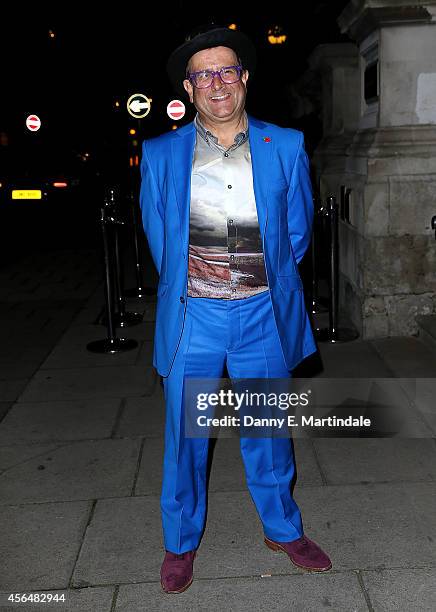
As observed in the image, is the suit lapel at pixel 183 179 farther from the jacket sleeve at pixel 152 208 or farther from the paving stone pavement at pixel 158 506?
the paving stone pavement at pixel 158 506

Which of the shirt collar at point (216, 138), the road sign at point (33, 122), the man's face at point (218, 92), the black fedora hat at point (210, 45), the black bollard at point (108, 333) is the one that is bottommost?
the black bollard at point (108, 333)

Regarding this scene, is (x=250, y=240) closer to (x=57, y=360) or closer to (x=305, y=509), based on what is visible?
(x=305, y=509)

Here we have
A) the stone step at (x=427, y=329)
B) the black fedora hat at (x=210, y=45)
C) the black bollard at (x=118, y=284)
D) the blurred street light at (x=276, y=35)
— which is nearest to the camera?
the black fedora hat at (x=210, y=45)

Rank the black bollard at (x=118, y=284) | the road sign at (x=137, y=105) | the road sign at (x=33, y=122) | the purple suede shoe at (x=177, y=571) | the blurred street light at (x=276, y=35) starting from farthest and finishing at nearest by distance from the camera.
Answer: the road sign at (x=33, y=122), the blurred street light at (x=276, y=35), the road sign at (x=137, y=105), the black bollard at (x=118, y=284), the purple suede shoe at (x=177, y=571)

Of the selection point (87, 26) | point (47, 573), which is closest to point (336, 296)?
point (47, 573)

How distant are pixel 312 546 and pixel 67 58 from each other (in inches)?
2136

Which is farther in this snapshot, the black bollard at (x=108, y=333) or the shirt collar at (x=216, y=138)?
the black bollard at (x=108, y=333)

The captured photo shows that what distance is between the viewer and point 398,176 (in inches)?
231

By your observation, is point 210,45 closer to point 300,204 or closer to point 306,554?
point 300,204

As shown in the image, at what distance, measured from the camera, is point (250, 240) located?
2674 millimetres

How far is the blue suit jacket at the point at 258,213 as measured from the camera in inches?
104

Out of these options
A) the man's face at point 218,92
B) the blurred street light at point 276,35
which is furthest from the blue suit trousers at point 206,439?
the blurred street light at point 276,35

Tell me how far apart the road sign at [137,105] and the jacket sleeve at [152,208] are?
63.4ft

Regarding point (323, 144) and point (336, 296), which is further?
point (323, 144)
